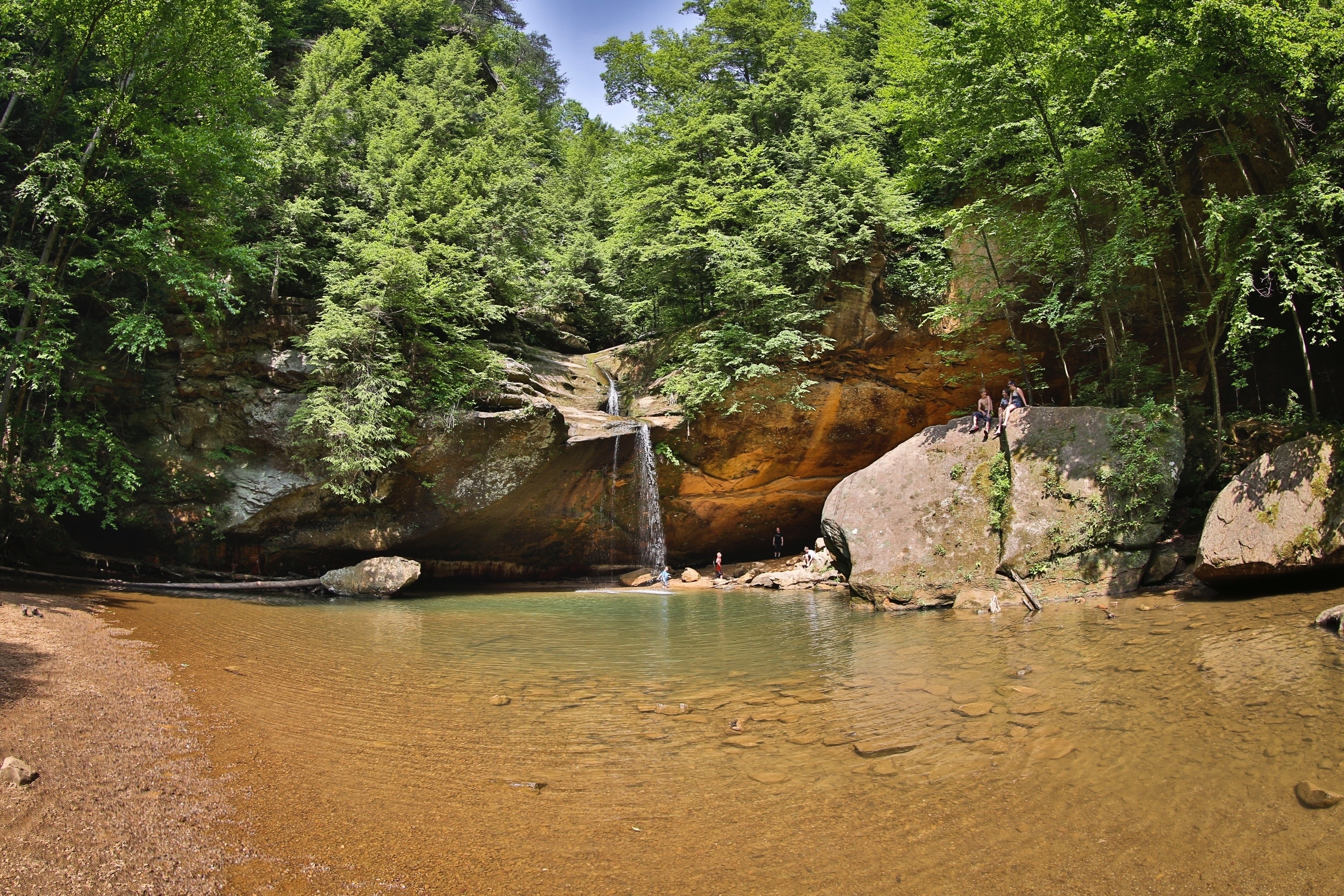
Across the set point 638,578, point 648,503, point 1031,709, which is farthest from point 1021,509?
point 638,578

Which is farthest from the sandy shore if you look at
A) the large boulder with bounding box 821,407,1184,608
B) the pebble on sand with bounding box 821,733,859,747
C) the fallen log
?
the large boulder with bounding box 821,407,1184,608

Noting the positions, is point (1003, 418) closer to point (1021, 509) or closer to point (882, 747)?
point (1021, 509)

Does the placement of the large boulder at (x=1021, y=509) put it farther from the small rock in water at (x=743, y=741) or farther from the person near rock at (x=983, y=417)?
the small rock in water at (x=743, y=741)

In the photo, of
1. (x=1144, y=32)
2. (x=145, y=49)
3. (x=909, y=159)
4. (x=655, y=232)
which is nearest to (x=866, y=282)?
(x=909, y=159)

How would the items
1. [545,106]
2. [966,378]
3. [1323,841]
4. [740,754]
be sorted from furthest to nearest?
[545,106]
[966,378]
[740,754]
[1323,841]

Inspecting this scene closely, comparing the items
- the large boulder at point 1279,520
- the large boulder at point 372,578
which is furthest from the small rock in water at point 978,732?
the large boulder at point 372,578

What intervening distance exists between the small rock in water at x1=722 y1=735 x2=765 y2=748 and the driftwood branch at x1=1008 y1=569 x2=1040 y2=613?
710 cm

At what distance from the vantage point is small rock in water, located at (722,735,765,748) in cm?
502

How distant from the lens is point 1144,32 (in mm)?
12422

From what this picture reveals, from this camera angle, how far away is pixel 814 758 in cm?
468

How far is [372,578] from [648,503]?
338 inches

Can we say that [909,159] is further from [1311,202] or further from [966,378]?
[1311,202]

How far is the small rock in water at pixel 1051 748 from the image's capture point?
4.32 metres

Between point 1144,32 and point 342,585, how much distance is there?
2160 cm
